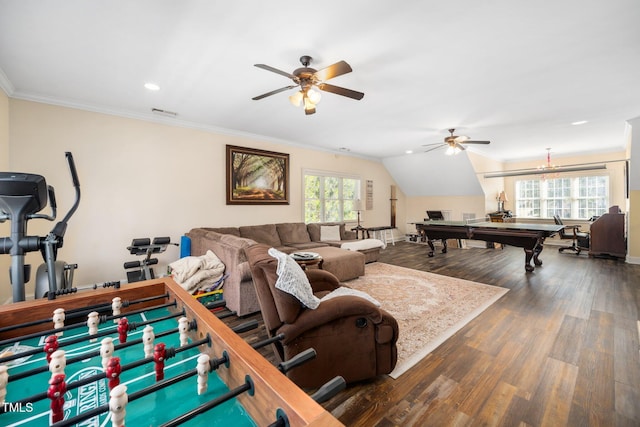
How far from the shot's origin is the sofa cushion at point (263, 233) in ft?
15.7

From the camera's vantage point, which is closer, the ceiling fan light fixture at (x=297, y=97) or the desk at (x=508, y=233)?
the ceiling fan light fixture at (x=297, y=97)

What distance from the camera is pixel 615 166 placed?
6.68 metres

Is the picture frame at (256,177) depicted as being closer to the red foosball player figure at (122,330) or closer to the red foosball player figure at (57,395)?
the red foosball player figure at (122,330)

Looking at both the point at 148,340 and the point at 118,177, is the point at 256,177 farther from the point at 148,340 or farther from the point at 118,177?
the point at 148,340

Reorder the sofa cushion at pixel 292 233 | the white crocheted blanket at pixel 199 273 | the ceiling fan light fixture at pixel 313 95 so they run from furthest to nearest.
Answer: the sofa cushion at pixel 292 233 < the white crocheted blanket at pixel 199 273 < the ceiling fan light fixture at pixel 313 95

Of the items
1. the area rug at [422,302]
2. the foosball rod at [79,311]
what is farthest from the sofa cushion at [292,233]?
the foosball rod at [79,311]

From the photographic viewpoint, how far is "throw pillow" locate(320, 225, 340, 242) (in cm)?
573

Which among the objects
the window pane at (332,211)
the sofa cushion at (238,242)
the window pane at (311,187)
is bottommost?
the sofa cushion at (238,242)

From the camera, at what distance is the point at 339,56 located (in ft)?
8.14

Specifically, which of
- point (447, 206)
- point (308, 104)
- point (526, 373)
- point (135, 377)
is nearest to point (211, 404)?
point (135, 377)

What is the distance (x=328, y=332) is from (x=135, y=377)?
1.09 metres

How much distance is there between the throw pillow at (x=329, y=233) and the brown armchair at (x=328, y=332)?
395 centimetres

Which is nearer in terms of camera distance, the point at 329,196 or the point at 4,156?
the point at 4,156

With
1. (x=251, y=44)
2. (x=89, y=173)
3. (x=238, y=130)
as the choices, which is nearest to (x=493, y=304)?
(x=251, y=44)
